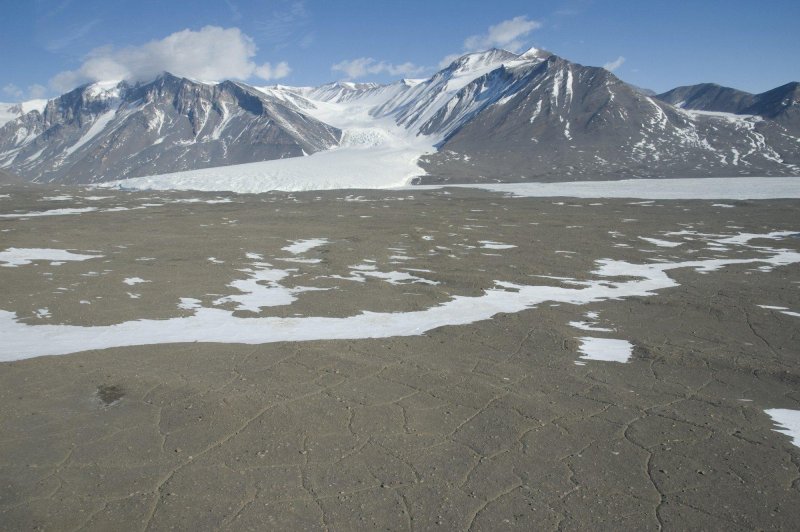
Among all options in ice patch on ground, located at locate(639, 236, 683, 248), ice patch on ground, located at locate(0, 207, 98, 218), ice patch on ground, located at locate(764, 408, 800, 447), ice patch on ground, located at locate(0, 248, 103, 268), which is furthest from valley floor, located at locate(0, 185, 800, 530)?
ice patch on ground, located at locate(0, 207, 98, 218)

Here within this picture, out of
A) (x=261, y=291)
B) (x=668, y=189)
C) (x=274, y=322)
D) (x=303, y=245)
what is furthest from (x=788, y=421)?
(x=668, y=189)

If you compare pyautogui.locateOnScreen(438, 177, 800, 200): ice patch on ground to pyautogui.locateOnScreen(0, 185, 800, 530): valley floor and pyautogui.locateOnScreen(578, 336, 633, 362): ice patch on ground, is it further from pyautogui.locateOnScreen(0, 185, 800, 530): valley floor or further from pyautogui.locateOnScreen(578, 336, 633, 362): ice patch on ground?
pyautogui.locateOnScreen(578, 336, 633, 362): ice patch on ground

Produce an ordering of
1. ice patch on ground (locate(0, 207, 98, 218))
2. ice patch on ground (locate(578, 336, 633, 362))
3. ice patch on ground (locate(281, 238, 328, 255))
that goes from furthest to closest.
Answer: ice patch on ground (locate(0, 207, 98, 218)) → ice patch on ground (locate(281, 238, 328, 255)) → ice patch on ground (locate(578, 336, 633, 362))

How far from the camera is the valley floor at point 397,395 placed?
22.8 ft

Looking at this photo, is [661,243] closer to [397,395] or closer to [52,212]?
[397,395]

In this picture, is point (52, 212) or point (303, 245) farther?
point (52, 212)

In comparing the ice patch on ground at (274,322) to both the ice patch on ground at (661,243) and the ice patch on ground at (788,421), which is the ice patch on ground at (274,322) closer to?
the ice patch on ground at (788,421)

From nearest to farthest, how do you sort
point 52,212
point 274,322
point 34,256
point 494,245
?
point 274,322 < point 34,256 < point 494,245 < point 52,212

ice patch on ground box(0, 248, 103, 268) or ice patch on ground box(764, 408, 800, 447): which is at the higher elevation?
ice patch on ground box(0, 248, 103, 268)

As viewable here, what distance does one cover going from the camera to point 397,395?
10.4 m

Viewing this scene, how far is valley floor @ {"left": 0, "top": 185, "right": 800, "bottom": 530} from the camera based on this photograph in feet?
22.8

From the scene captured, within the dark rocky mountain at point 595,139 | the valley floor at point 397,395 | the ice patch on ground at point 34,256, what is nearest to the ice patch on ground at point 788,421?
the valley floor at point 397,395

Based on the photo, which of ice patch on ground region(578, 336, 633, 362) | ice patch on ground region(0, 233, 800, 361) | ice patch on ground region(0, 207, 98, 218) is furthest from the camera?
ice patch on ground region(0, 207, 98, 218)

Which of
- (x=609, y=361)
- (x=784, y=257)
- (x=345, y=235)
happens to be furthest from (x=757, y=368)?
(x=345, y=235)
